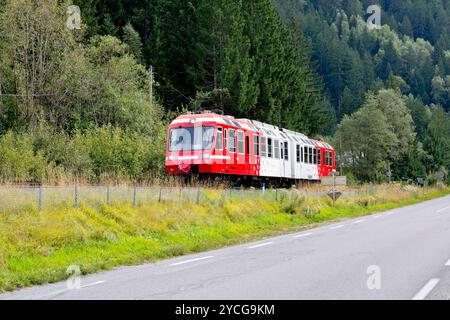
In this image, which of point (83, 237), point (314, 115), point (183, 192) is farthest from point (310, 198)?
point (314, 115)

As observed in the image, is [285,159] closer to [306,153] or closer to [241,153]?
[306,153]

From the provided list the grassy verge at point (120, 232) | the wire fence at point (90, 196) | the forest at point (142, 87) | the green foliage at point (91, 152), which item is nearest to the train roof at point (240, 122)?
the forest at point (142, 87)

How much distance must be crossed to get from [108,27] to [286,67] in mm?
19700

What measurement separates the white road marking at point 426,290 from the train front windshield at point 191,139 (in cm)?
1895

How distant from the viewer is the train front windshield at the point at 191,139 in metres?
28.0

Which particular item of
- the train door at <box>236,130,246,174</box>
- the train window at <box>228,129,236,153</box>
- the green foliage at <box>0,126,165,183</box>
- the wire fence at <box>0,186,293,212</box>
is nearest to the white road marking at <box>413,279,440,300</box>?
the wire fence at <box>0,186,293,212</box>

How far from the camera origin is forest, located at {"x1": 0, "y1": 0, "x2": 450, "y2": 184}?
108 ft

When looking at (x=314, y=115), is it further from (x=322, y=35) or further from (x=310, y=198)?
(x=322, y=35)

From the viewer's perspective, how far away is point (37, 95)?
38.8m

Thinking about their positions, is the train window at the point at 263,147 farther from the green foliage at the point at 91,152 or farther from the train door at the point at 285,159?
the green foliage at the point at 91,152

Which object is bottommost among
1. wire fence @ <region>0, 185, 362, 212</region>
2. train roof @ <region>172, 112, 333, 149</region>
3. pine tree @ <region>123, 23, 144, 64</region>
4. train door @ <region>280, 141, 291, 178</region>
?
wire fence @ <region>0, 185, 362, 212</region>

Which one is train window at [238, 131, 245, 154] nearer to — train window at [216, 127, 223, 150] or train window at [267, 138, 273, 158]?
train window at [216, 127, 223, 150]

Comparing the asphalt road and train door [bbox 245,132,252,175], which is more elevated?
train door [bbox 245,132,252,175]

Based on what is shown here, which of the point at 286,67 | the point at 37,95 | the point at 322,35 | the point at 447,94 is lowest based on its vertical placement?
the point at 37,95
